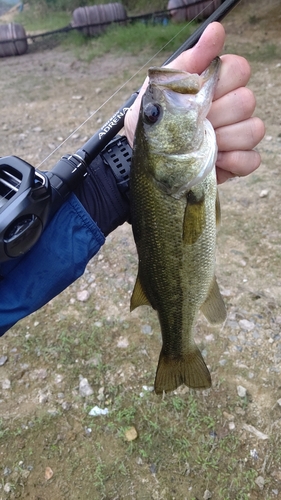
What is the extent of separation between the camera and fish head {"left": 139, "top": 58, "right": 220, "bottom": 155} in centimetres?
134

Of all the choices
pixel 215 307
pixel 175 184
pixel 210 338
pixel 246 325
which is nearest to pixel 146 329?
pixel 210 338

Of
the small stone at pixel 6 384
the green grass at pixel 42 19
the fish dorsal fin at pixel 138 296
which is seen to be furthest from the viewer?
the green grass at pixel 42 19

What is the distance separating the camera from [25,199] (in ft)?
5.19

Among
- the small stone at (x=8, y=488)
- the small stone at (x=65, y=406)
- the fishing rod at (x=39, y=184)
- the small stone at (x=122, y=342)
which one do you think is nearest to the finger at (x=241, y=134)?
the fishing rod at (x=39, y=184)

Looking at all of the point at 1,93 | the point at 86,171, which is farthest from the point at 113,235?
the point at 1,93

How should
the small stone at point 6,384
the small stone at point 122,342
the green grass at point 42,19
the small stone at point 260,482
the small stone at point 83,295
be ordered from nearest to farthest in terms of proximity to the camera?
the small stone at point 260,482
the small stone at point 6,384
the small stone at point 122,342
the small stone at point 83,295
the green grass at point 42,19

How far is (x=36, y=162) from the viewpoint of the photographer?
5.63m

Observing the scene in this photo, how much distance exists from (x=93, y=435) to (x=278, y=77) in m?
5.84

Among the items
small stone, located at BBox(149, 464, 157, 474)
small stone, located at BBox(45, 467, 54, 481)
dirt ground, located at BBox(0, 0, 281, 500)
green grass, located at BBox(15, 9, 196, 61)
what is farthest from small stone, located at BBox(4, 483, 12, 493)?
green grass, located at BBox(15, 9, 196, 61)

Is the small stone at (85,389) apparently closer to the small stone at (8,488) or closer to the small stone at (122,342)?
the small stone at (122,342)

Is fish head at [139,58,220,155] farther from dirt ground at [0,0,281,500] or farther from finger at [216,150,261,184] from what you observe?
dirt ground at [0,0,281,500]

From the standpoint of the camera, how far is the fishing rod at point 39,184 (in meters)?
1.58

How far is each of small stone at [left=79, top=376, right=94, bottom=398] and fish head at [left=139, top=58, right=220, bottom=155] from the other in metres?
1.97

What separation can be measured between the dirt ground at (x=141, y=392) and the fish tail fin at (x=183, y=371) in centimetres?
86
